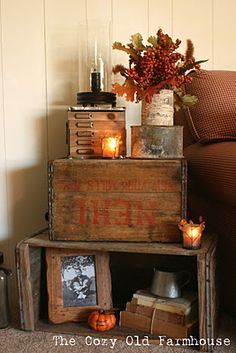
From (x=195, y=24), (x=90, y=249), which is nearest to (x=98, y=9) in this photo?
(x=195, y=24)

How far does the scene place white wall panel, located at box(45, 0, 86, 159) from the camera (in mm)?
A: 1745

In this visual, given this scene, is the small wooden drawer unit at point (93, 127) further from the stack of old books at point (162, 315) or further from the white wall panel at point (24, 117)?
the stack of old books at point (162, 315)

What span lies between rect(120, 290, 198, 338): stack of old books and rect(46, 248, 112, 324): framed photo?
11cm

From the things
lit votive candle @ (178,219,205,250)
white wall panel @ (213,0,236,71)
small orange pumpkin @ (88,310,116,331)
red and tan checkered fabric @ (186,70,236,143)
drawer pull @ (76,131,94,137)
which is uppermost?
white wall panel @ (213,0,236,71)

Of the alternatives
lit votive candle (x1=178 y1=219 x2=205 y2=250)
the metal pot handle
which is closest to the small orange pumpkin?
the metal pot handle

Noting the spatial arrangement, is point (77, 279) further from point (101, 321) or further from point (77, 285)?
point (101, 321)

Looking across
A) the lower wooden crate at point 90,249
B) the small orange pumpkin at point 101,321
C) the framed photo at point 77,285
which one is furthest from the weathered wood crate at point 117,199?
the small orange pumpkin at point 101,321

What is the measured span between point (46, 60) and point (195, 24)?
0.62 m

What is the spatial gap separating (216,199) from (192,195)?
0.20 m

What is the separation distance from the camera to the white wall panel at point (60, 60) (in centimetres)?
175

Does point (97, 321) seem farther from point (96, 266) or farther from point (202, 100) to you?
point (202, 100)

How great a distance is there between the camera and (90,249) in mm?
1350

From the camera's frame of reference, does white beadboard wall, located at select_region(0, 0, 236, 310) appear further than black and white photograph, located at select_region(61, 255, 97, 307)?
Yes

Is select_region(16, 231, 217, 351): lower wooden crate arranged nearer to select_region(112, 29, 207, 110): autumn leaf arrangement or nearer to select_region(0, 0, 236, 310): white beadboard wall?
select_region(0, 0, 236, 310): white beadboard wall
